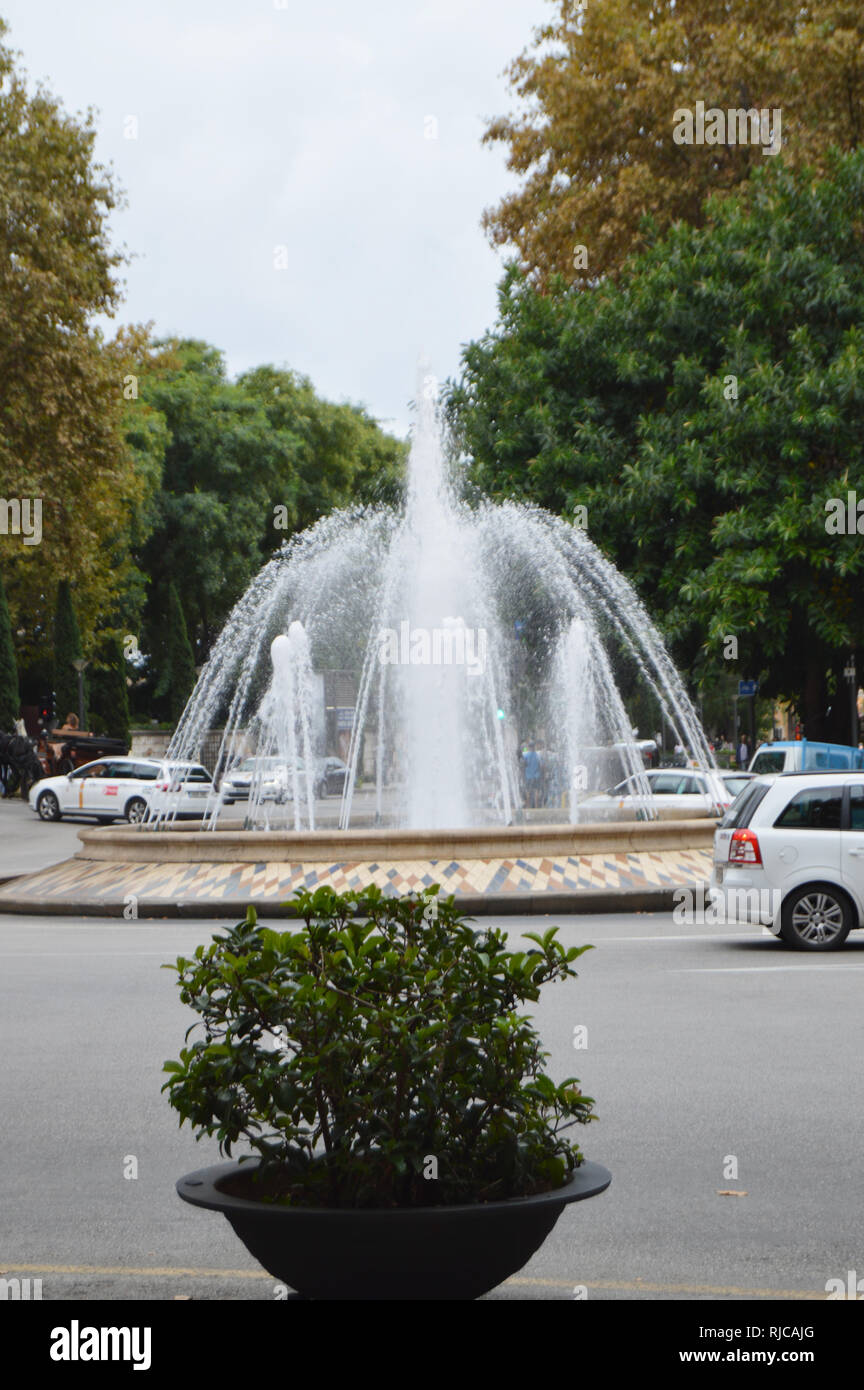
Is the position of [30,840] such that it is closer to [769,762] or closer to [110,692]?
[769,762]

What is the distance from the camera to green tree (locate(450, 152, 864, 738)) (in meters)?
26.8

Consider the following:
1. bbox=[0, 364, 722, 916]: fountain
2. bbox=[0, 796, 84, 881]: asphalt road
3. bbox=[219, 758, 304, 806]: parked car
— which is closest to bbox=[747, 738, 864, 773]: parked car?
bbox=[0, 364, 722, 916]: fountain

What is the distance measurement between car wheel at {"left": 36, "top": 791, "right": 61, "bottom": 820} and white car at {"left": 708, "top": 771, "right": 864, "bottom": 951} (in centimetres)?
2743

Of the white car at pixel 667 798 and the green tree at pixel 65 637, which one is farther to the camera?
the green tree at pixel 65 637

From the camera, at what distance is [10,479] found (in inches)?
1433

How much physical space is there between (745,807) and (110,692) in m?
51.1

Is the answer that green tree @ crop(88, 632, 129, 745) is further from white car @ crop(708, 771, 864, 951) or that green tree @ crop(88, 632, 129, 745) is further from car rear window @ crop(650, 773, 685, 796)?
white car @ crop(708, 771, 864, 951)

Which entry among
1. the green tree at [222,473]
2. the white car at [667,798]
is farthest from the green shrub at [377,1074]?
the green tree at [222,473]

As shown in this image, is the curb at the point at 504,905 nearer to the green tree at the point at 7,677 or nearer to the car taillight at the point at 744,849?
the car taillight at the point at 744,849

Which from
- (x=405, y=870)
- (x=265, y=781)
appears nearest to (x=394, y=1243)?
(x=405, y=870)

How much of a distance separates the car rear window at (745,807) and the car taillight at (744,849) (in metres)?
0.13

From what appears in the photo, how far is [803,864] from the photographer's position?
1386 centimetres

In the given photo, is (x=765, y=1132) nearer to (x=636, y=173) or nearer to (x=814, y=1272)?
(x=814, y=1272)

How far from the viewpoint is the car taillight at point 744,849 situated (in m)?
13.9
